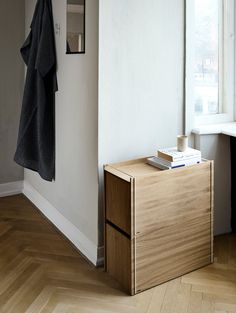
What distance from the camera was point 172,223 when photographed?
7.09ft

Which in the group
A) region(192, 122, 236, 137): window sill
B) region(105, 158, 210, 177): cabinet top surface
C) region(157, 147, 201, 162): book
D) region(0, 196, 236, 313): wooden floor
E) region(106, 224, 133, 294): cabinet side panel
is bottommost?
region(0, 196, 236, 313): wooden floor

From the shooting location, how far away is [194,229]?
2268 mm

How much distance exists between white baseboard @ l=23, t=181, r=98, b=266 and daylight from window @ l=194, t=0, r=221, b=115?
1164 millimetres

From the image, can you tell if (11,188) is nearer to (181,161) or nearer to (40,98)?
(40,98)

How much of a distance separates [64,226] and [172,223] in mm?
920

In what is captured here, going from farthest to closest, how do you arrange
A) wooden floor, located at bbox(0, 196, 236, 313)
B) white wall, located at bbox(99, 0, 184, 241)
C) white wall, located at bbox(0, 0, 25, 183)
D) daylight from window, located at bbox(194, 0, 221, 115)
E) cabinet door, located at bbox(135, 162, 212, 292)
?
1. white wall, located at bbox(0, 0, 25, 183)
2. daylight from window, located at bbox(194, 0, 221, 115)
3. white wall, located at bbox(99, 0, 184, 241)
4. cabinet door, located at bbox(135, 162, 212, 292)
5. wooden floor, located at bbox(0, 196, 236, 313)

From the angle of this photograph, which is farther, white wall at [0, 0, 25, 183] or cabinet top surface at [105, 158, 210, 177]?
white wall at [0, 0, 25, 183]

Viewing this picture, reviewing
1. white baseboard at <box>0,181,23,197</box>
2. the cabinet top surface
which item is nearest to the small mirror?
the cabinet top surface

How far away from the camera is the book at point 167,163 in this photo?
2125mm

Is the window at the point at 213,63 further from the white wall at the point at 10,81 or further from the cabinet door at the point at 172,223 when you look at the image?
the white wall at the point at 10,81

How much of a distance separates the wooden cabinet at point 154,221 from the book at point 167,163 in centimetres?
3

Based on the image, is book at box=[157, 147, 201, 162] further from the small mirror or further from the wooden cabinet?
the small mirror

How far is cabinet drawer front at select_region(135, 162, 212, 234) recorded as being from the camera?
202 centimetres

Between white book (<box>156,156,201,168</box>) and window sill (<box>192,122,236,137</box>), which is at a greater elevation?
window sill (<box>192,122,236,137</box>)
